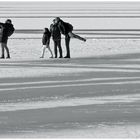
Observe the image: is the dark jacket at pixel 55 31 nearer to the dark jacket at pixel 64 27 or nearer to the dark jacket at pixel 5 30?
the dark jacket at pixel 64 27

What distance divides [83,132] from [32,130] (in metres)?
0.69

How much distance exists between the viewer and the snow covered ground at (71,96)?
7.87 meters

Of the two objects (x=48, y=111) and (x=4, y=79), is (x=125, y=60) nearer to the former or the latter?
(x=4, y=79)

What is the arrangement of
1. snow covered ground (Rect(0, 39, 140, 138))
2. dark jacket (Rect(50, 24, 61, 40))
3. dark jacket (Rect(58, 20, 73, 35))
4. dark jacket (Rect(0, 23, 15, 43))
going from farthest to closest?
dark jacket (Rect(0, 23, 15, 43)) < dark jacket (Rect(50, 24, 61, 40)) < dark jacket (Rect(58, 20, 73, 35)) < snow covered ground (Rect(0, 39, 140, 138))

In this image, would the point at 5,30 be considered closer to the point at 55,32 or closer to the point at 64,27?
the point at 55,32

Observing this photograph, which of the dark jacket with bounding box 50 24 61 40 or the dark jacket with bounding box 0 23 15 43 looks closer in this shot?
the dark jacket with bounding box 50 24 61 40

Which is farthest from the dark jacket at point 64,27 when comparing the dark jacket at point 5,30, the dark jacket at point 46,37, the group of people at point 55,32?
the dark jacket at point 5,30

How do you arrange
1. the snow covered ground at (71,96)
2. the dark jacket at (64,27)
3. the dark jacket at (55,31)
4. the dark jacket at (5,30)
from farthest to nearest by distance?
the dark jacket at (5,30), the dark jacket at (55,31), the dark jacket at (64,27), the snow covered ground at (71,96)

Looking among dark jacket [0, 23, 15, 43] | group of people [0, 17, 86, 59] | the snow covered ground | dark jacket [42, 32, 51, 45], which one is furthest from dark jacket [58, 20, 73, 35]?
dark jacket [0, 23, 15, 43]

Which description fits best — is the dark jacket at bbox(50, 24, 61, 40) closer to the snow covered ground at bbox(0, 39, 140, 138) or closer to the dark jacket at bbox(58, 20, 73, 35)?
the dark jacket at bbox(58, 20, 73, 35)

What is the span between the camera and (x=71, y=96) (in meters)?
10.8

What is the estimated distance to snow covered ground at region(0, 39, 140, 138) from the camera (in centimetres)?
787

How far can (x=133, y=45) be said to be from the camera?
917 inches

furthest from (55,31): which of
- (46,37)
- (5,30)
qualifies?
(5,30)
